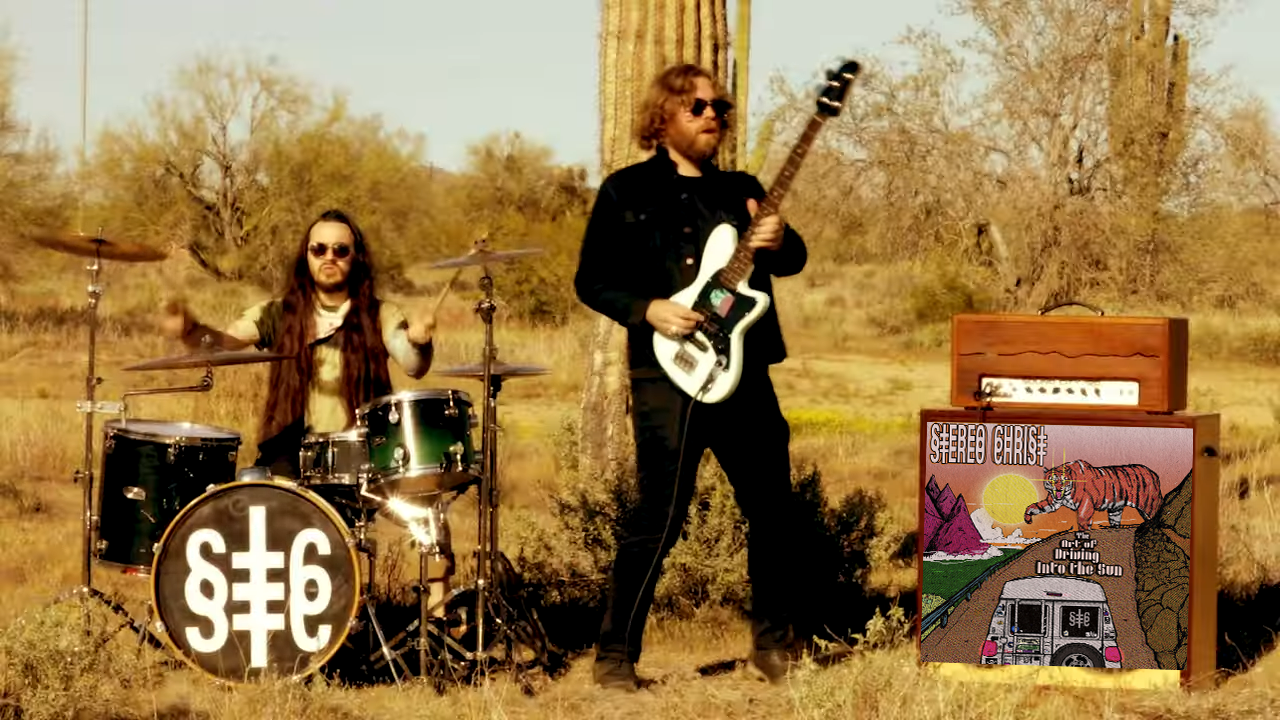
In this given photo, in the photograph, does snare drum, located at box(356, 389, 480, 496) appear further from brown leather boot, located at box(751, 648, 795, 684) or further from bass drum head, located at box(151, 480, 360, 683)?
brown leather boot, located at box(751, 648, 795, 684)

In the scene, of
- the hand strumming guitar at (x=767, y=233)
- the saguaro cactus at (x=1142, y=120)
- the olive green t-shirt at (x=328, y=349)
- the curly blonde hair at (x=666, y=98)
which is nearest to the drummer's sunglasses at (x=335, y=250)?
the olive green t-shirt at (x=328, y=349)

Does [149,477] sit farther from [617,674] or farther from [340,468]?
[617,674]

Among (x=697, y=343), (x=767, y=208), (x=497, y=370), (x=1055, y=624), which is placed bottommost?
(x=1055, y=624)

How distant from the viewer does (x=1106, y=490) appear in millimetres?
6406

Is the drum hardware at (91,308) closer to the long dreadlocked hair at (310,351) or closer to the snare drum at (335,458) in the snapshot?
the long dreadlocked hair at (310,351)

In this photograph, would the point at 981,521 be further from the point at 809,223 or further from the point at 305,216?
the point at 305,216

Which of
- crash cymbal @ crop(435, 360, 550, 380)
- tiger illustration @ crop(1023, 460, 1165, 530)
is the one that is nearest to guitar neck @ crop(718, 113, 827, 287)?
crash cymbal @ crop(435, 360, 550, 380)

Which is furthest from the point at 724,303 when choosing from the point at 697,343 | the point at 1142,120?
the point at 1142,120

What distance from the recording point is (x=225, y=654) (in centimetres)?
657

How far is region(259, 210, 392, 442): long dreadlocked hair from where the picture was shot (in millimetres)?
6891

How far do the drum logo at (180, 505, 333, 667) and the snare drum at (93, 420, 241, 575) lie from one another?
0.25m

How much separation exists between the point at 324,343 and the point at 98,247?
84cm

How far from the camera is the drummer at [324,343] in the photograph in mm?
6898

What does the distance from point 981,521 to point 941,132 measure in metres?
13.9
